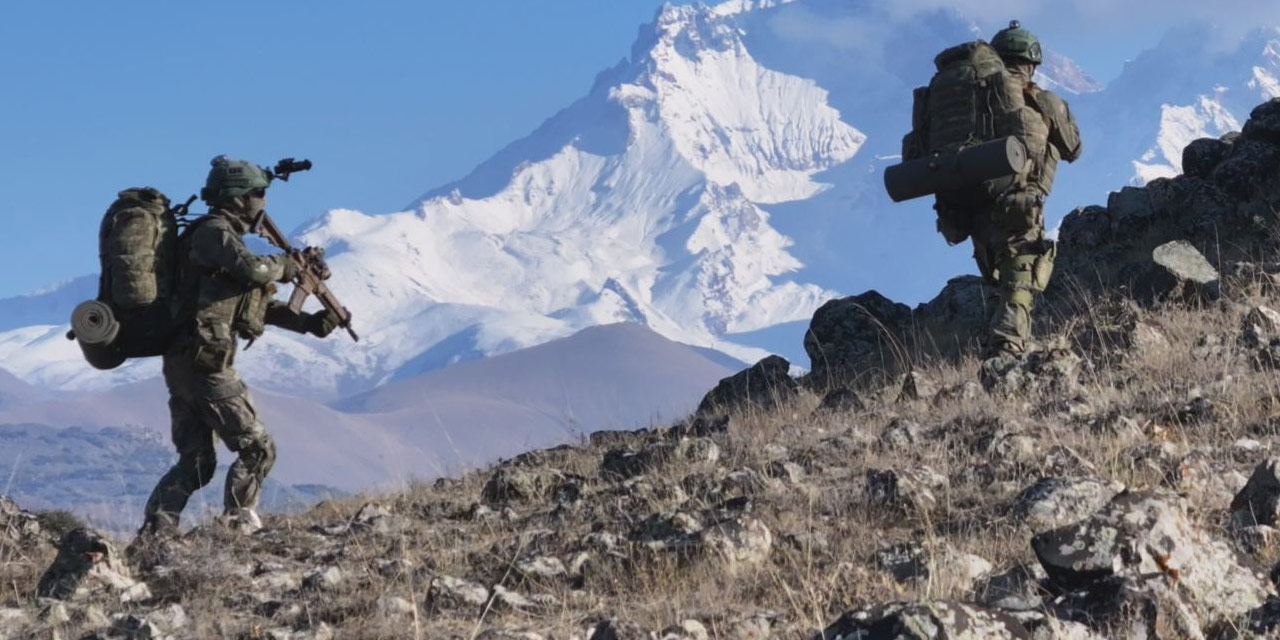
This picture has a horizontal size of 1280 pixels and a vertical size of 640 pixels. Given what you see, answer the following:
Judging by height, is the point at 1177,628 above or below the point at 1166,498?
below

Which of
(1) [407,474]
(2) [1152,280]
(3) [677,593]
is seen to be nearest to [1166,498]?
(3) [677,593]

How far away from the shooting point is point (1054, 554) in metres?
5.36

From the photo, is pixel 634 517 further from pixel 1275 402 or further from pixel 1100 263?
pixel 1100 263

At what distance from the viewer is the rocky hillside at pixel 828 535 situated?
5289 millimetres

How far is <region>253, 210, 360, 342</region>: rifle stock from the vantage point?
11.4 metres

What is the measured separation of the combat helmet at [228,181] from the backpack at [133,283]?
0.66 ft

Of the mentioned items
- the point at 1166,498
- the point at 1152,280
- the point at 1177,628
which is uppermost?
the point at 1152,280

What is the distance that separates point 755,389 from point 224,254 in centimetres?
668

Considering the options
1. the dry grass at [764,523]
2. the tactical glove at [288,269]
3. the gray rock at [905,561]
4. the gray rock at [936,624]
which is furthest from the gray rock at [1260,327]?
the gray rock at [936,624]

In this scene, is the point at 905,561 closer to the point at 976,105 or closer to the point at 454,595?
the point at 454,595

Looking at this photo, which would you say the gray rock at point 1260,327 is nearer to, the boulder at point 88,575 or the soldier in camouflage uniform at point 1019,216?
the soldier in camouflage uniform at point 1019,216

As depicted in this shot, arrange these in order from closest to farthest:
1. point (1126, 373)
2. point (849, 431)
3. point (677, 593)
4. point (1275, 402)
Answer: point (677, 593)
point (1275, 402)
point (849, 431)
point (1126, 373)

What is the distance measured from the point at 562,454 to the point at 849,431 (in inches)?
105

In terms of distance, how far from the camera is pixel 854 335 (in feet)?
56.1
